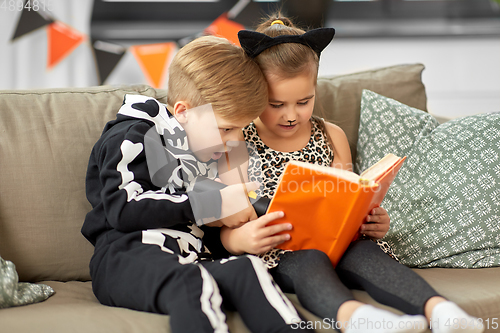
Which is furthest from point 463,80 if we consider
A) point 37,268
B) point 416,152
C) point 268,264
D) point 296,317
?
point 37,268

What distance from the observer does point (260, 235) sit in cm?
86

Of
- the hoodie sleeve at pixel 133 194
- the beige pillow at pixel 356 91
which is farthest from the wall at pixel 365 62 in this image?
the hoodie sleeve at pixel 133 194

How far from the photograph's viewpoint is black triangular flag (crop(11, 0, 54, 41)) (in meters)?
1.95

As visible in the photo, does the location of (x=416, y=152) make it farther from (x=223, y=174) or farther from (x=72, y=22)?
(x=72, y=22)

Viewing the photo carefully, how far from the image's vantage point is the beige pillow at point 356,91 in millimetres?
1332

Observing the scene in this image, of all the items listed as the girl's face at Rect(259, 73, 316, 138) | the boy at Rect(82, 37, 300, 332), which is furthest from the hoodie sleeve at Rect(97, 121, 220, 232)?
the girl's face at Rect(259, 73, 316, 138)

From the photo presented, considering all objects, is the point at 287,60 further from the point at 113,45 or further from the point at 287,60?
the point at 113,45

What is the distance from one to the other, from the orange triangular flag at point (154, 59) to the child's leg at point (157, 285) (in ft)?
4.49

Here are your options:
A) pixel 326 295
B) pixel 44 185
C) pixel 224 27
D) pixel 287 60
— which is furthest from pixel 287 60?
pixel 224 27

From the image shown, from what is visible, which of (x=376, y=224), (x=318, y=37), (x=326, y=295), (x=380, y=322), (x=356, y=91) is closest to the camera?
(x=380, y=322)

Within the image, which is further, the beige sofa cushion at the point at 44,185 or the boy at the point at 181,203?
the beige sofa cushion at the point at 44,185

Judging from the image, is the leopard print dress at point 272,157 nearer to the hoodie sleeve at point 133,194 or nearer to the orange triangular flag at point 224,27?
the hoodie sleeve at point 133,194

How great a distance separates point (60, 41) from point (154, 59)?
17.3 inches

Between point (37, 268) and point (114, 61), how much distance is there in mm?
1297
